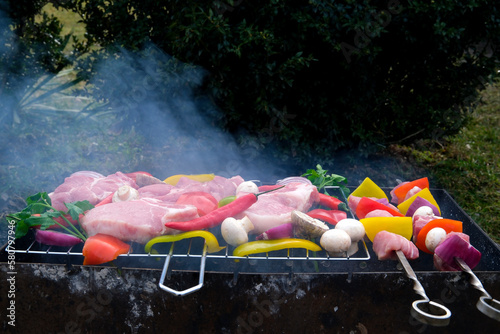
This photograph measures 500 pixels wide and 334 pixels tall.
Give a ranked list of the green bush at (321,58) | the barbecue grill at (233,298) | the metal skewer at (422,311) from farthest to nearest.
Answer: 1. the green bush at (321,58)
2. the barbecue grill at (233,298)
3. the metal skewer at (422,311)

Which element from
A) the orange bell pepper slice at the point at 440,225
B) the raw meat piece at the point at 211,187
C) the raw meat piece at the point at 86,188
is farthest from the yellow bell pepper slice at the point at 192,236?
the orange bell pepper slice at the point at 440,225

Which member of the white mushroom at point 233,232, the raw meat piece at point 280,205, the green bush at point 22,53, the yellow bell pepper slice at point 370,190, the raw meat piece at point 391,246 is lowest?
the green bush at point 22,53

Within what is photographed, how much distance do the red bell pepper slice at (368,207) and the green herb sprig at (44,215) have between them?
1.75m

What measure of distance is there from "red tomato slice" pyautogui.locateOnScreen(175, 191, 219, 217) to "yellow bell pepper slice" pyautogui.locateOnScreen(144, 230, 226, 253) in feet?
0.79

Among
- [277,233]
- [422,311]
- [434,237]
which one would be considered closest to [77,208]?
[277,233]

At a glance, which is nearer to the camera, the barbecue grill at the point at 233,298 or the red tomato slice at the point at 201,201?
the barbecue grill at the point at 233,298

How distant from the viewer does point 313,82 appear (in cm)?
472

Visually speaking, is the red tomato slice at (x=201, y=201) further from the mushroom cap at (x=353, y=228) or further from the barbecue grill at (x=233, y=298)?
the mushroom cap at (x=353, y=228)

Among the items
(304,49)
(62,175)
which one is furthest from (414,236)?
(62,175)

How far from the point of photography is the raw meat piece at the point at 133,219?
2402 mm

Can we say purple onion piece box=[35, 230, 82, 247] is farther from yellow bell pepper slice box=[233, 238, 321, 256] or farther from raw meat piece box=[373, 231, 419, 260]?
raw meat piece box=[373, 231, 419, 260]

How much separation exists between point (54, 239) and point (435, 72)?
449 centimetres

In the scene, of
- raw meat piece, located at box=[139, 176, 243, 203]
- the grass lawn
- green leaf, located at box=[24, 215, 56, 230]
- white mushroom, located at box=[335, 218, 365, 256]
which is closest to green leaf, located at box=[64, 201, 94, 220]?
green leaf, located at box=[24, 215, 56, 230]

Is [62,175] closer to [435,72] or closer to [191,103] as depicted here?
[191,103]
